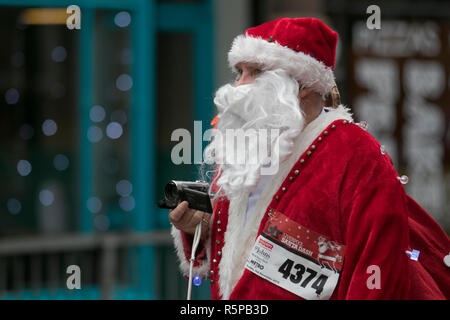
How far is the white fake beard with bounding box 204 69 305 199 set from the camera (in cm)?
236

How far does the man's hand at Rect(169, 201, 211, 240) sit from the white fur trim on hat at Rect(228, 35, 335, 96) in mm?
582

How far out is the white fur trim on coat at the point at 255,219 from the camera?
244 cm

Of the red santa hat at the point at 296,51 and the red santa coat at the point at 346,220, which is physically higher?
the red santa hat at the point at 296,51

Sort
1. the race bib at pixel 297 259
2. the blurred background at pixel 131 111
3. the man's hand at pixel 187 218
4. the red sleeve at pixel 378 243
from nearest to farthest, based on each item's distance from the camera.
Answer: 1. the red sleeve at pixel 378 243
2. the race bib at pixel 297 259
3. the man's hand at pixel 187 218
4. the blurred background at pixel 131 111

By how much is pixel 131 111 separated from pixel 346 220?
4.14 metres

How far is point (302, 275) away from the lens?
2312mm

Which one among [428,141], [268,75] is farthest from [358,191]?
[428,141]

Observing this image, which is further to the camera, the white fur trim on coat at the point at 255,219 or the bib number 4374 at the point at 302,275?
the white fur trim on coat at the point at 255,219

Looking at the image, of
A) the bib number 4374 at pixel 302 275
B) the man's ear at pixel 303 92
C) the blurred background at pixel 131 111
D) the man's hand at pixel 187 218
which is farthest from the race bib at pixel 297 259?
the blurred background at pixel 131 111

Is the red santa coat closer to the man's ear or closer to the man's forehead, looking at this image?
the man's ear

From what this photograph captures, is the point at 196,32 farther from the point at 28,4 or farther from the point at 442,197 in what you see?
the point at 442,197

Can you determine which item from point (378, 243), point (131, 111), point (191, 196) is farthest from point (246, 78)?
point (131, 111)

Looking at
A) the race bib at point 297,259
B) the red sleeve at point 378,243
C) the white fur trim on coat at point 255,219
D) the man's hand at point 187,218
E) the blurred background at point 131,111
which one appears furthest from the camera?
the blurred background at point 131,111

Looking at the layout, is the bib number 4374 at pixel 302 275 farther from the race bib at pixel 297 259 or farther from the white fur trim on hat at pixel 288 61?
the white fur trim on hat at pixel 288 61
